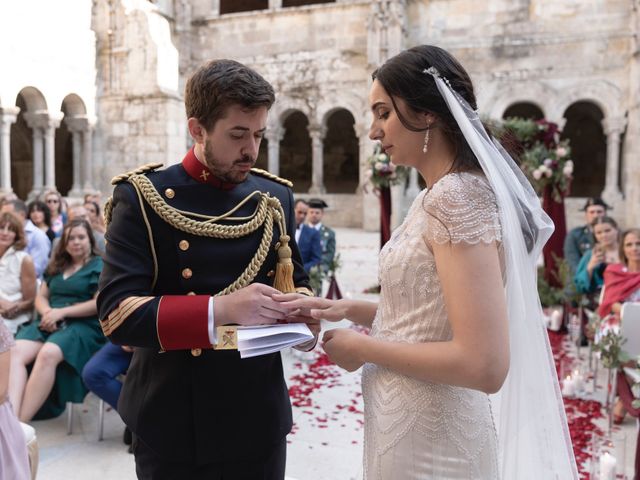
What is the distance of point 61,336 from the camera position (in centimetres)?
406

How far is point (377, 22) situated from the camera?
55.1 feet

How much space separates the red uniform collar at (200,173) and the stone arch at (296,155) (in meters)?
21.5

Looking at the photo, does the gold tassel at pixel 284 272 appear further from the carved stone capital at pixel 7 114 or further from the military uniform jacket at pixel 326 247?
the carved stone capital at pixel 7 114

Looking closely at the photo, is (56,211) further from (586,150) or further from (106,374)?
(586,150)

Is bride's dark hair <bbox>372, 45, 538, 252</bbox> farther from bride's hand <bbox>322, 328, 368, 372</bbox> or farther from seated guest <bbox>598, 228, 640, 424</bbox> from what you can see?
seated guest <bbox>598, 228, 640, 424</bbox>

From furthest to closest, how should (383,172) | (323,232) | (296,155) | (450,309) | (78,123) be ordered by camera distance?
1. (296,155)
2. (78,123)
3. (383,172)
4. (323,232)
5. (450,309)

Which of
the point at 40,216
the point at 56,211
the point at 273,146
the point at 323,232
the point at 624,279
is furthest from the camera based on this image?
the point at 273,146

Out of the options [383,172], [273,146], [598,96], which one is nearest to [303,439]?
[383,172]

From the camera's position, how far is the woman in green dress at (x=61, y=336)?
3.94 meters

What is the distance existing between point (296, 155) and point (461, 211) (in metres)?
22.4

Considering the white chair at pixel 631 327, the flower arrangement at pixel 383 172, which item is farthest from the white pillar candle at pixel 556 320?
the flower arrangement at pixel 383 172

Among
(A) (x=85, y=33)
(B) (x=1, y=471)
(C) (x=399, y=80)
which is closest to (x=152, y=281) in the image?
(C) (x=399, y=80)

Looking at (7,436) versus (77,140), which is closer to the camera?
(7,436)

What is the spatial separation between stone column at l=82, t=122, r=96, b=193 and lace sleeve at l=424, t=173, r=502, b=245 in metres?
14.1
